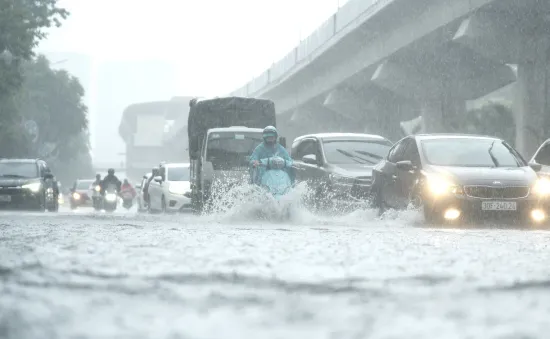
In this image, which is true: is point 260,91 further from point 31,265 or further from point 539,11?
point 31,265

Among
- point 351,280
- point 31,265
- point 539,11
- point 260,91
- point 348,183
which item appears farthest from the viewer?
point 260,91

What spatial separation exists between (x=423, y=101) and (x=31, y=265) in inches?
1345

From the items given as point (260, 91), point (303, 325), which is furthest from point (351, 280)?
point (260, 91)

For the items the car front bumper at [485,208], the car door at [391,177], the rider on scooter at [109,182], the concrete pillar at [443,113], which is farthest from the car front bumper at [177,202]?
the car front bumper at [485,208]

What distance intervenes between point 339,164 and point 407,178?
3.43 metres

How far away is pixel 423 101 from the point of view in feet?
121

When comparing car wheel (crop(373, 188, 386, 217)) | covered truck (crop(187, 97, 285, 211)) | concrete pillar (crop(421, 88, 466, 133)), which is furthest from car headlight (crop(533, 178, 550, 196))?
concrete pillar (crop(421, 88, 466, 133))

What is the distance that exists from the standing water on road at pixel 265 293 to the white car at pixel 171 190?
2228 centimetres

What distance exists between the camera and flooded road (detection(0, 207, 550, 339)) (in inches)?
94.2

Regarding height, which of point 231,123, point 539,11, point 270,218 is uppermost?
point 539,11

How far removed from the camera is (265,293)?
2.79m

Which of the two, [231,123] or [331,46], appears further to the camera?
[331,46]

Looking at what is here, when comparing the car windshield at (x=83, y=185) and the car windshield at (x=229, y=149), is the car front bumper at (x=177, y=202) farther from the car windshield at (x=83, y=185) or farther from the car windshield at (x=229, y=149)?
the car windshield at (x=83, y=185)

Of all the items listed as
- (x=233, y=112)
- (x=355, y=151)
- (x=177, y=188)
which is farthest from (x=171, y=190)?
(x=355, y=151)
